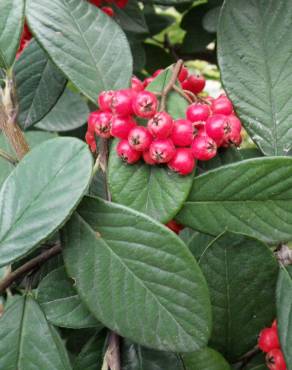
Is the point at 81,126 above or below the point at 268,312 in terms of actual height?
below

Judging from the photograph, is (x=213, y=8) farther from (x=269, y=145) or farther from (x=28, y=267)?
(x=28, y=267)

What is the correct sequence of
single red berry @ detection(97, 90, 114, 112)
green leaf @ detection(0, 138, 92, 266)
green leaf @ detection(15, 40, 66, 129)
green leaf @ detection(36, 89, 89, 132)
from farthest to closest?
green leaf @ detection(36, 89, 89, 132) → green leaf @ detection(15, 40, 66, 129) → single red berry @ detection(97, 90, 114, 112) → green leaf @ detection(0, 138, 92, 266)

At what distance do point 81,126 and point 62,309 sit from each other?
41.3 inches

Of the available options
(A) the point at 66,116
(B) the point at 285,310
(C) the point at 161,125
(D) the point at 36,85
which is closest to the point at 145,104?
(C) the point at 161,125

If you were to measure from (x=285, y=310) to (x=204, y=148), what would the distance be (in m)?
0.30

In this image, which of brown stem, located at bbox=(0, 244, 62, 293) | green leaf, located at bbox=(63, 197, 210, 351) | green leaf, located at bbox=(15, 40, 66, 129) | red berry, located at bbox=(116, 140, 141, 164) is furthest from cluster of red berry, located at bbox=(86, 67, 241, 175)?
green leaf, located at bbox=(15, 40, 66, 129)

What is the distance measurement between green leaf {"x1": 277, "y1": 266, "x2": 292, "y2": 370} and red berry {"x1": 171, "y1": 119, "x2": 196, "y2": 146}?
0.89ft

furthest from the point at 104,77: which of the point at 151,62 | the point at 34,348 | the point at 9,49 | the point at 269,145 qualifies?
the point at 151,62

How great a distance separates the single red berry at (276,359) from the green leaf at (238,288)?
0.04m

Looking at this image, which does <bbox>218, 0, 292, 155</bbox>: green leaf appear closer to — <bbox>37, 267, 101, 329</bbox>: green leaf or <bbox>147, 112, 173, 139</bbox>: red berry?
<bbox>147, 112, 173, 139</bbox>: red berry

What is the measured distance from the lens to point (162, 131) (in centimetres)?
83

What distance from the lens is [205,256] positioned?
877 millimetres

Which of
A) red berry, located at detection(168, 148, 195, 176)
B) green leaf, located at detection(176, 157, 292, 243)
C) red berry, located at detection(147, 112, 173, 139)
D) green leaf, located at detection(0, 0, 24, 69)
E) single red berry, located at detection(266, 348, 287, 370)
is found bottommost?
single red berry, located at detection(266, 348, 287, 370)

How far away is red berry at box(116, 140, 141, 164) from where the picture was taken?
84 centimetres
